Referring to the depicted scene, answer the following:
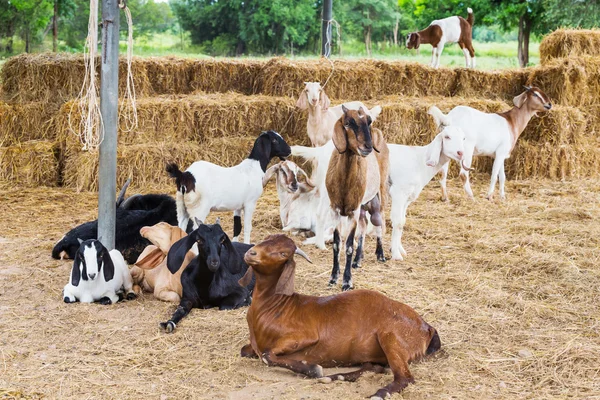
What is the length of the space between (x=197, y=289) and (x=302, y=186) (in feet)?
9.87

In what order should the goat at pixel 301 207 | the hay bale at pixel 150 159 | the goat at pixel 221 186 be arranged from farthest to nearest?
the hay bale at pixel 150 159
the goat at pixel 301 207
the goat at pixel 221 186

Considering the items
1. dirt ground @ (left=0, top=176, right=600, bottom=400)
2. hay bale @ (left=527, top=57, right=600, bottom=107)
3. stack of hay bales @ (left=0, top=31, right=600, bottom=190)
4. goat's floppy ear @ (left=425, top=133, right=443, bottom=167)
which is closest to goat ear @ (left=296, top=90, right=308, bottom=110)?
stack of hay bales @ (left=0, top=31, right=600, bottom=190)

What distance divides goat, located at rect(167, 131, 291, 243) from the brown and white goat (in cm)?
117

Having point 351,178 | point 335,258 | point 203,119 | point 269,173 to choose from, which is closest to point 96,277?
point 335,258

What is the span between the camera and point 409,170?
7.54 metres

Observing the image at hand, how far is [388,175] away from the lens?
295 inches

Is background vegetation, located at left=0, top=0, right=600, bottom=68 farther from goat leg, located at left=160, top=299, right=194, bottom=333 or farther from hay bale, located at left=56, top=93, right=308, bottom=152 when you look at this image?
goat leg, located at left=160, top=299, right=194, bottom=333

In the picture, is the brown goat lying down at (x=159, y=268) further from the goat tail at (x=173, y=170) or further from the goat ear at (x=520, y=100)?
the goat ear at (x=520, y=100)

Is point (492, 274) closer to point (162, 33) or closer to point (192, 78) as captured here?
point (192, 78)

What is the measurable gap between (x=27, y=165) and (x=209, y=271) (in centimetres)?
626

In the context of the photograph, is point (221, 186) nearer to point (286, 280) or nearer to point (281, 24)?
point (286, 280)

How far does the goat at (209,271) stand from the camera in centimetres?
540

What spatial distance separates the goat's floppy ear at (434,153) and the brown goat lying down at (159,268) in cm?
271

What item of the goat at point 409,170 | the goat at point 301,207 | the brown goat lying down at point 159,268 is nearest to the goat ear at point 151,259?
the brown goat lying down at point 159,268
